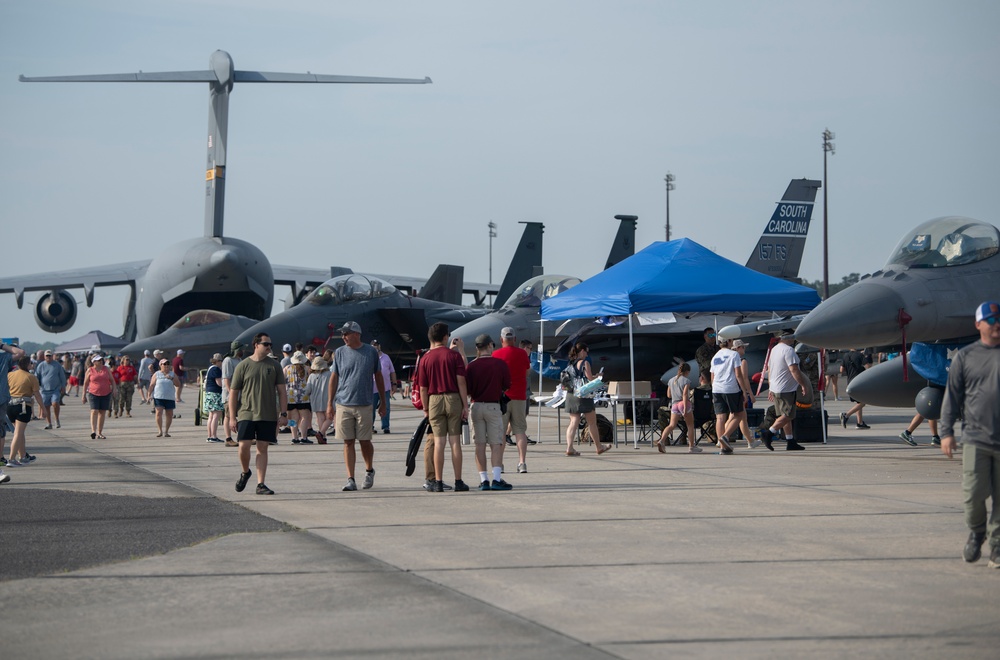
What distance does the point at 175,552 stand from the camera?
7.48 metres

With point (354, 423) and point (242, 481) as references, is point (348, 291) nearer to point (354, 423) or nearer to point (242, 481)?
point (354, 423)

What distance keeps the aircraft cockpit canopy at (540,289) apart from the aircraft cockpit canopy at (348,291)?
179 inches

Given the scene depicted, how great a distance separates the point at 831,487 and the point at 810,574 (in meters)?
4.80

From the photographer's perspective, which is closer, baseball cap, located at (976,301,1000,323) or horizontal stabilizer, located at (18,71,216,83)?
baseball cap, located at (976,301,1000,323)

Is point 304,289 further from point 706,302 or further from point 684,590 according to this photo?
point 684,590

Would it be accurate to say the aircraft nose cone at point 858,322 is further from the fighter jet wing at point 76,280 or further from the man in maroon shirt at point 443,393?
the fighter jet wing at point 76,280

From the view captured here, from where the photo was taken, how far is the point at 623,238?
33.5m

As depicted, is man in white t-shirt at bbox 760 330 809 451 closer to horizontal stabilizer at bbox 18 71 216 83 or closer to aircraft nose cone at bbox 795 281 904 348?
aircraft nose cone at bbox 795 281 904 348

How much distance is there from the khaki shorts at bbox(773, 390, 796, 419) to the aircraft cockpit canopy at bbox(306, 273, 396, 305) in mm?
12922

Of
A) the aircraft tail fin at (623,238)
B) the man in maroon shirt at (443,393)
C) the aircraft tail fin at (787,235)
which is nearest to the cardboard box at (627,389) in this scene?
the man in maroon shirt at (443,393)

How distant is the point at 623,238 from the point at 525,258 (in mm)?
4414

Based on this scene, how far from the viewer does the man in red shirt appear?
529 inches

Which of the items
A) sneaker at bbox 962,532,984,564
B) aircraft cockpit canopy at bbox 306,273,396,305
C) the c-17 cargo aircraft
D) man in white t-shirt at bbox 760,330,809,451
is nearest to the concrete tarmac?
sneaker at bbox 962,532,984,564

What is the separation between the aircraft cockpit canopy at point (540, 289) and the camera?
2269 centimetres
